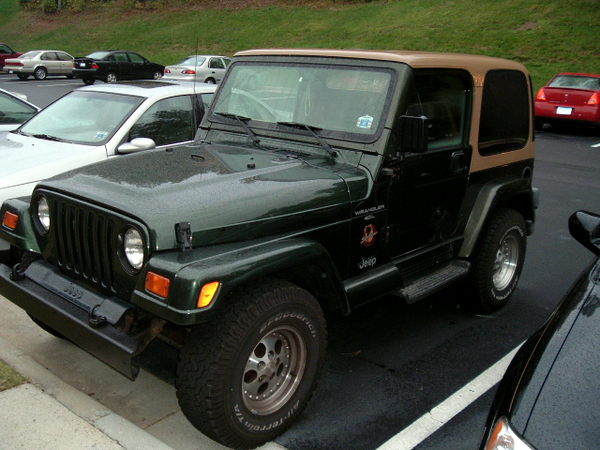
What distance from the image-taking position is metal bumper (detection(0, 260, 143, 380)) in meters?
3.02

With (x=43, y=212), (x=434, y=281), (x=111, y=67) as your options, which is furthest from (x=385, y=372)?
(x=111, y=67)

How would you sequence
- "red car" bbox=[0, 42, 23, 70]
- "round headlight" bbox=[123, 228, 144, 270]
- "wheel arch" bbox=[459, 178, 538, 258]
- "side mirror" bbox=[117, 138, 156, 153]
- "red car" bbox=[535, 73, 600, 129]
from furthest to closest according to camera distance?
"red car" bbox=[0, 42, 23, 70] < "red car" bbox=[535, 73, 600, 129] < "side mirror" bbox=[117, 138, 156, 153] < "wheel arch" bbox=[459, 178, 538, 258] < "round headlight" bbox=[123, 228, 144, 270]

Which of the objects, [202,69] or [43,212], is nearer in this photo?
[43,212]

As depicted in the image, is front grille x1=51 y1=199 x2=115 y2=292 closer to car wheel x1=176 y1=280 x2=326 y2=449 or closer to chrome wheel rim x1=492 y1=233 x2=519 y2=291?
car wheel x1=176 y1=280 x2=326 y2=449

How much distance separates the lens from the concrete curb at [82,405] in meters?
3.29

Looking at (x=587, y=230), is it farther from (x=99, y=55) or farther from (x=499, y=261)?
(x=99, y=55)

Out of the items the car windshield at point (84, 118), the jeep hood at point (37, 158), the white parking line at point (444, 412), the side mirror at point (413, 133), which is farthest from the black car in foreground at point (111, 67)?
the white parking line at point (444, 412)

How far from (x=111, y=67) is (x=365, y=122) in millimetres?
24975

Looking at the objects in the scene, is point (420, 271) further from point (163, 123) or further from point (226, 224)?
point (163, 123)

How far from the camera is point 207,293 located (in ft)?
9.26

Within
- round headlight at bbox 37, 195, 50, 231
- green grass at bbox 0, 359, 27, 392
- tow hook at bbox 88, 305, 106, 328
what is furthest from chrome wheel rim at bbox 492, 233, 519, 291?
green grass at bbox 0, 359, 27, 392

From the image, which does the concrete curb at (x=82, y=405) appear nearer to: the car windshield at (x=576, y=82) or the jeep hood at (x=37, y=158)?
the jeep hood at (x=37, y=158)

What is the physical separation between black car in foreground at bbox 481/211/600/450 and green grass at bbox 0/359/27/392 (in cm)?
271

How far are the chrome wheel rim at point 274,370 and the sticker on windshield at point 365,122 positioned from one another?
1.40 m
